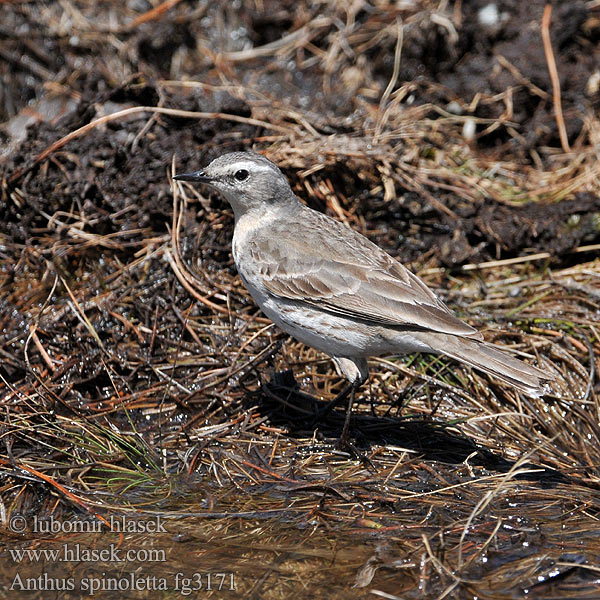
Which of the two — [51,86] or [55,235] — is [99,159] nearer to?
[55,235]

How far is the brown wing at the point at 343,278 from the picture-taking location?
17.2 feet

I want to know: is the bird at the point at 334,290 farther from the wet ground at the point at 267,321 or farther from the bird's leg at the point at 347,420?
the wet ground at the point at 267,321

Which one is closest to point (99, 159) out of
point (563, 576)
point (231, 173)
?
point (231, 173)

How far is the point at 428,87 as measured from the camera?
959 cm

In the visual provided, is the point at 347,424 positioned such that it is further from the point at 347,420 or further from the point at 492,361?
the point at 492,361

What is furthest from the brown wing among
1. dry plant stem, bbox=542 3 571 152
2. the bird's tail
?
dry plant stem, bbox=542 3 571 152

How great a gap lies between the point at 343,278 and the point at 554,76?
5.34 meters

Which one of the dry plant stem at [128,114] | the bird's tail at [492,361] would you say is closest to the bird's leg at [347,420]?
the bird's tail at [492,361]

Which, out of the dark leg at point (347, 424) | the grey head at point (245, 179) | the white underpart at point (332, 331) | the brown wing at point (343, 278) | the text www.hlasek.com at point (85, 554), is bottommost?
the dark leg at point (347, 424)

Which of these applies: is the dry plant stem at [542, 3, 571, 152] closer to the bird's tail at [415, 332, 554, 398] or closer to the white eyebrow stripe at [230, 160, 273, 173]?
the white eyebrow stripe at [230, 160, 273, 173]

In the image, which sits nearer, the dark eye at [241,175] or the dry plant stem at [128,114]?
the dark eye at [241,175]

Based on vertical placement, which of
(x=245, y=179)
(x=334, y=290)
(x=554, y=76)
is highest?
(x=245, y=179)

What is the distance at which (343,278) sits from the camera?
552 cm

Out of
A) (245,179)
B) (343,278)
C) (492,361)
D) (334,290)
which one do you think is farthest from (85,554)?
(245,179)
